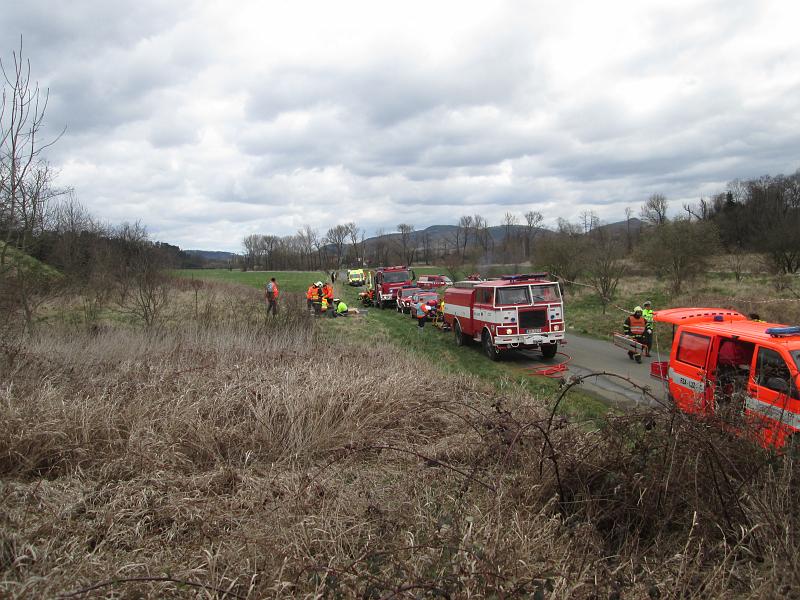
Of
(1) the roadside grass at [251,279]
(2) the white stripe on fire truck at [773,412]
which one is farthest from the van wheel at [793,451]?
(1) the roadside grass at [251,279]

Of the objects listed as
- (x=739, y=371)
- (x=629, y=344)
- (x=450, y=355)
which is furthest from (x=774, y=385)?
(x=450, y=355)

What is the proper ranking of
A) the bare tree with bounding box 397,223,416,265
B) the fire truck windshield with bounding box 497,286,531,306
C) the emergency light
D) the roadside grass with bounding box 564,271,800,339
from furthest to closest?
the bare tree with bounding box 397,223,416,265, the roadside grass with bounding box 564,271,800,339, the fire truck windshield with bounding box 497,286,531,306, the emergency light

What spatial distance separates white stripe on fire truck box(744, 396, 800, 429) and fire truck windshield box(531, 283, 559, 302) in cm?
892

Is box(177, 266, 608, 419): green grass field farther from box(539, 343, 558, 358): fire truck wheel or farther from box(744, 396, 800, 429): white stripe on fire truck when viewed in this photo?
box(744, 396, 800, 429): white stripe on fire truck

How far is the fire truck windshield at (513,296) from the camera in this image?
14.7 m

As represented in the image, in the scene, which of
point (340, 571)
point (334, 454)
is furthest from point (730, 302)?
point (340, 571)

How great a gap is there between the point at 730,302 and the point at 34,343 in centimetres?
2107

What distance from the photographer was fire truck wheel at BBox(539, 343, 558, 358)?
14828 millimetres

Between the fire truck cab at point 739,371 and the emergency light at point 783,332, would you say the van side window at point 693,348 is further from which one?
the emergency light at point 783,332

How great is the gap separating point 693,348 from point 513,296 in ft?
24.6

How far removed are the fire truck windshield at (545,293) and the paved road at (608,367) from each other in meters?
1.69

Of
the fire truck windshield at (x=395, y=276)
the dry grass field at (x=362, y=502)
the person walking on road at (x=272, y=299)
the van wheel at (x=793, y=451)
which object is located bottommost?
the dry grass field at (x=362, y=502)

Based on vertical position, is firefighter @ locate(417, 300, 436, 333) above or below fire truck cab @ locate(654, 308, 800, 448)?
below

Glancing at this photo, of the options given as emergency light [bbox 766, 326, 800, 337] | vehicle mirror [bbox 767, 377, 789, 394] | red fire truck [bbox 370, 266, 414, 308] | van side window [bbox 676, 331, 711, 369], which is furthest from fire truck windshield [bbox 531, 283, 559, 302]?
red fire truck [bbox 370, 266, 414, 308]
